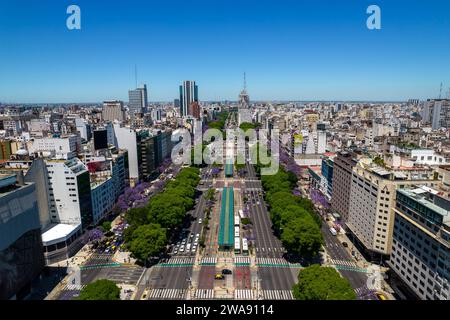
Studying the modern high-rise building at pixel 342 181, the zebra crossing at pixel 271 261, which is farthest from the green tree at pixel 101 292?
the modern high-rise building at pixel 342 181

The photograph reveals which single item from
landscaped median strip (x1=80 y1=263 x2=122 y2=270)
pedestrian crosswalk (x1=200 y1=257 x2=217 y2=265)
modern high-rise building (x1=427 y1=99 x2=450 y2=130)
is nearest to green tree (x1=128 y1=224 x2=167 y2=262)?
landscaped median strip (x1=80 y1=263 x2=122 y2=270)

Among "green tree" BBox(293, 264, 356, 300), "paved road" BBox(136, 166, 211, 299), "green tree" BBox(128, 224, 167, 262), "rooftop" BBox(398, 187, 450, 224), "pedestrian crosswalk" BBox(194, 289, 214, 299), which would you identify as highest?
"rooftop" BBox(398, 187, 450, 224)

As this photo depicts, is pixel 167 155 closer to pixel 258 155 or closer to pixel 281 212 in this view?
pixel 258 155

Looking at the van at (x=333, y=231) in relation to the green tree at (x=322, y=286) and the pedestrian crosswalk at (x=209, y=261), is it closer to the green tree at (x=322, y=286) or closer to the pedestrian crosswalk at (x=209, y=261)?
the pedestrian crosswalk at (x=209, y=261)

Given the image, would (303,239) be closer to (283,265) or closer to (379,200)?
(283,265)

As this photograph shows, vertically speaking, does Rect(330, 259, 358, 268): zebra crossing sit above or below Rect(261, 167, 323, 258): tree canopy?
below

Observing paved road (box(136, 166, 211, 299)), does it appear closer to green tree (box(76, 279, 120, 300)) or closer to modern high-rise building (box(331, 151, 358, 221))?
green tree (box(76, 279, 120, 300))

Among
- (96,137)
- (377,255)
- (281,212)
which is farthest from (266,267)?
(96,137)
